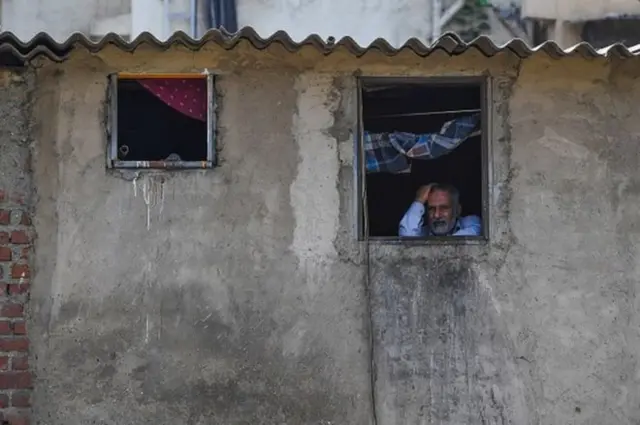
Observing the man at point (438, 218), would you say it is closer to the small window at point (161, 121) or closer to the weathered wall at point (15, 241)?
the small window at point (161, 121)

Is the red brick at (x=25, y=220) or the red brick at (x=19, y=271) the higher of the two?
the red brick at (x=25, y=220)

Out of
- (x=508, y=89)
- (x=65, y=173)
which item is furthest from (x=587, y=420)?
(x=65, y=173)

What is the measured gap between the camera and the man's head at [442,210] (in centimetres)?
675

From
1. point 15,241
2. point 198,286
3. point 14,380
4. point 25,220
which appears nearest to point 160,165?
point 198,286

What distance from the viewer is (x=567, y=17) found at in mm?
11422

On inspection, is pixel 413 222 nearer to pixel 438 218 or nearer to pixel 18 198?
pixel 438 218

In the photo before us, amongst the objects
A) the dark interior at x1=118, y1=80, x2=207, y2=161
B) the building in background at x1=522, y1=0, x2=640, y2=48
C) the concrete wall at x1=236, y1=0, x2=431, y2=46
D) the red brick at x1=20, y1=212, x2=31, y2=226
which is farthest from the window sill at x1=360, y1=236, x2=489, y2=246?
the building in background at x1=522, y1=0, x2=640, y2=48

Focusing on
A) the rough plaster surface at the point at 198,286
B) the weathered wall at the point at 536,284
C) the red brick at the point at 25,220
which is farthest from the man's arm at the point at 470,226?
the red brick at the point at 25,220

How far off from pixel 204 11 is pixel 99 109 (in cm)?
484

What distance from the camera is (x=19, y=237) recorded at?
6398 mm

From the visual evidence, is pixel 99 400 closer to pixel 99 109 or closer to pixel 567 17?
pixel 99 109

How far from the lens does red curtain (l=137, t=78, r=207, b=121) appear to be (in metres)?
6.57

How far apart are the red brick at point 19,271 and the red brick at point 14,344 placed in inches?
15.8

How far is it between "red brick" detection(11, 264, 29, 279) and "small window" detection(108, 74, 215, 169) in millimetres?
867
